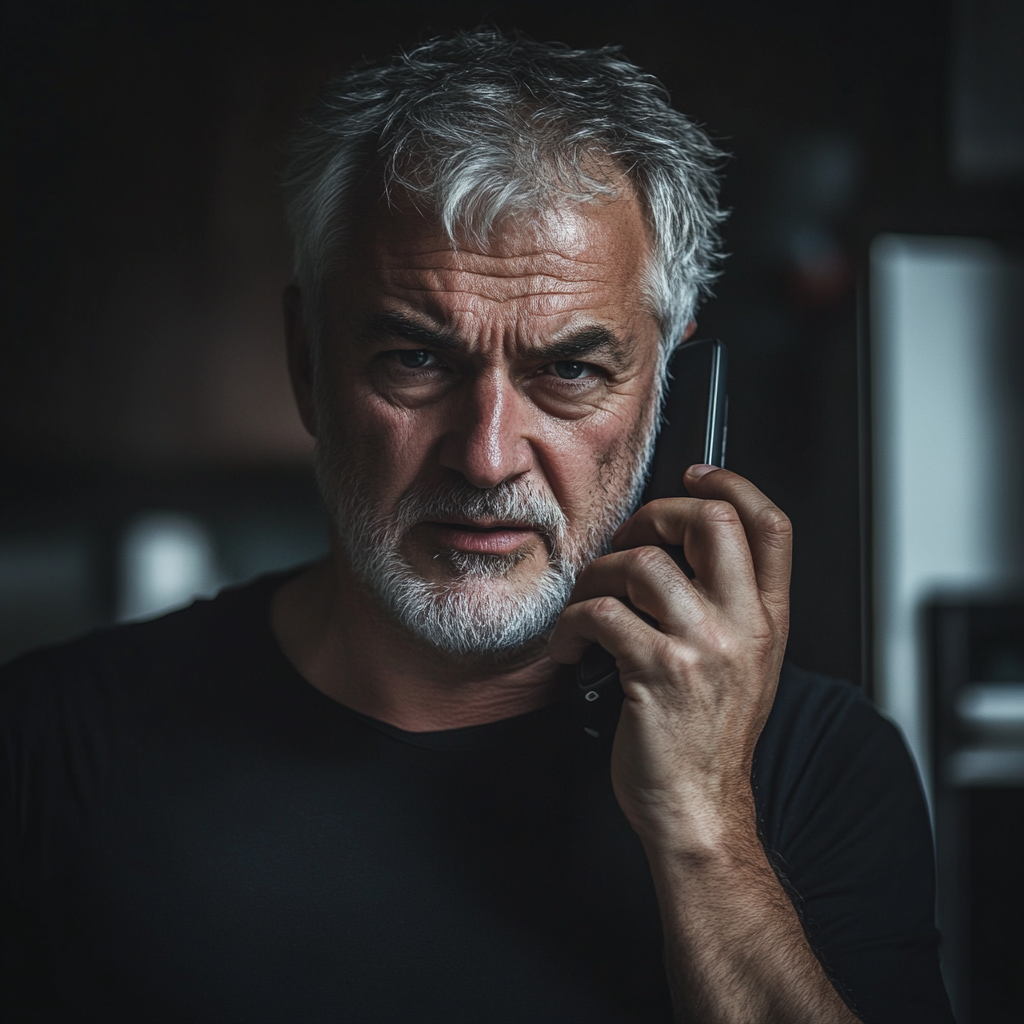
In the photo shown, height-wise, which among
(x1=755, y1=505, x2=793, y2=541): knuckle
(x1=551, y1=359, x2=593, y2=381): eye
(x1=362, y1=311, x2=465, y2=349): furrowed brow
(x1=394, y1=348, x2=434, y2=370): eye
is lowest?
(x1=755, y1=505, x2=793, y2=541): knuckle

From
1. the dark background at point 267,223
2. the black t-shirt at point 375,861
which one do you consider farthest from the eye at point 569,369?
the dark background at point 267,223

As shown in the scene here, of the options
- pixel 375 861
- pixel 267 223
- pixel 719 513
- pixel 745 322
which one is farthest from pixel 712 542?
pixel 267 223

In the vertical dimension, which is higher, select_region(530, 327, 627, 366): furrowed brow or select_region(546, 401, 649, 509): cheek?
select_region(530, 327, 627, 366): furrowed brow

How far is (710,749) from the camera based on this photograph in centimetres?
76

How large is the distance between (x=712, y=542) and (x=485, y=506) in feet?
0.68

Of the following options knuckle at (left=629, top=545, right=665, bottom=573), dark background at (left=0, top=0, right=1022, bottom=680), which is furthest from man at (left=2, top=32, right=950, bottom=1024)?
dark background at (left=0, top=0, right=1022, bottom=680)

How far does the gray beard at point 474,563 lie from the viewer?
0.85m

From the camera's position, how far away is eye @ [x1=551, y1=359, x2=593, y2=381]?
872 mm

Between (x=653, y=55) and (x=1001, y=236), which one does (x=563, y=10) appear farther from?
(x=1001, y=236)

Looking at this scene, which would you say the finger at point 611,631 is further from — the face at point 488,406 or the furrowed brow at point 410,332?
the furrowed brow at point 410,332

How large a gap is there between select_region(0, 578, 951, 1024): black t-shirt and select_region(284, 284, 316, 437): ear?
28cm

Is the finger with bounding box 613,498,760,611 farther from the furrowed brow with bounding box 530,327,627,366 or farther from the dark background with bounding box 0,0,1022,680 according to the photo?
the dark background with bounding box 0,0,1022,680

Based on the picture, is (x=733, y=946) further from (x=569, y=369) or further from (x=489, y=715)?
(x=569, y=369)

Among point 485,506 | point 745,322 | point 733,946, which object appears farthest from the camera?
point 745,322
